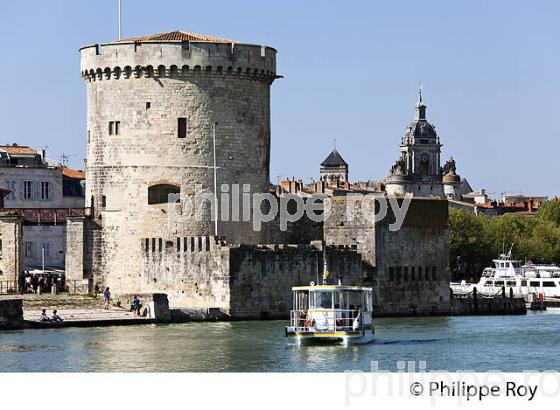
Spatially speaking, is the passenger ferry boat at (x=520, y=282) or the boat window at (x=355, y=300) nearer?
the boat window at (x=355, y=300)

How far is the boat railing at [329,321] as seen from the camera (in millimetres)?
51412

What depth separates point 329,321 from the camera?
51562mm

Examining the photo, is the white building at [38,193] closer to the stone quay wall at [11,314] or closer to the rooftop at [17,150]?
the rooftop at [17,150]

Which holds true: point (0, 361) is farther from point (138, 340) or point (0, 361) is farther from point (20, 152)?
point (20, 152)

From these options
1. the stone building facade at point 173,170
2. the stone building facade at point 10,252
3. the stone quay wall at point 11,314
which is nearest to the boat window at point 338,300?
the stone building facade at point 173,170

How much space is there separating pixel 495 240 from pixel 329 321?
44.8 metres

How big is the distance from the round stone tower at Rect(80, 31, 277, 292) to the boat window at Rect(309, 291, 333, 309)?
34.6 ft

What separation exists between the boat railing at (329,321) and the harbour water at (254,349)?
62 cm

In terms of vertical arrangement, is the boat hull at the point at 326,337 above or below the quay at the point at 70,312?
Answer: below

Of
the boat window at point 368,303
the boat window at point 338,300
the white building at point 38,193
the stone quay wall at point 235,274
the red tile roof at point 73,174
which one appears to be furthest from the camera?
the red tile roof at point 73,174

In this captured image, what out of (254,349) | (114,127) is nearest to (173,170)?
(114,127)
